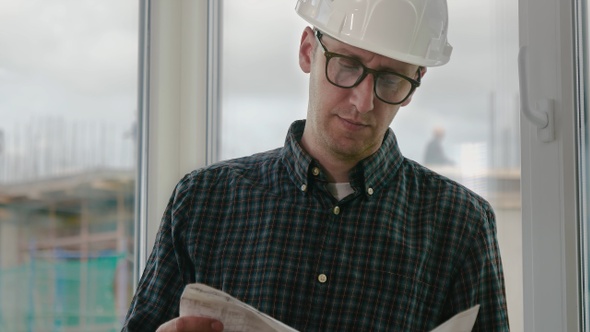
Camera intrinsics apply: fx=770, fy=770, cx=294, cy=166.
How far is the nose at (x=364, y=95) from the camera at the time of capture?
145 centimetres

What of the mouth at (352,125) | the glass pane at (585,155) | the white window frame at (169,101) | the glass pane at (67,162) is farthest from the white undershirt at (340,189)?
the white window frame at (169,101)

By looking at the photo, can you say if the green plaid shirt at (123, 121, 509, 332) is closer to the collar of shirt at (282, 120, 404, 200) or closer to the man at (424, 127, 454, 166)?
the collar of shirt at (282, 120, 404, 200)

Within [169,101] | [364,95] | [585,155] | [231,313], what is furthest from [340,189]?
[169,101]

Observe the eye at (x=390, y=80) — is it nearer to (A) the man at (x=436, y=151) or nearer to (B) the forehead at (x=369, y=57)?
(B) the forehead at (x=369, y=57)

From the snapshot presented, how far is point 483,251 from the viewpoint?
147cm

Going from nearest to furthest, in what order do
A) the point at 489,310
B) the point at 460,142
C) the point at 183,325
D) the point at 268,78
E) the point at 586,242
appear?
the point at 183,325
the point at 489,310
the point at 586,242
the point at 460,142
the point at 268,78

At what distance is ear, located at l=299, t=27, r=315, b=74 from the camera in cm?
159

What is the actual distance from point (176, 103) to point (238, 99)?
0.69ft

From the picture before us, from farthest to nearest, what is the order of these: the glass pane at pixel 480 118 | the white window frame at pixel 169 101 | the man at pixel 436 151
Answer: the white window frame at pixel 169 101, the man at pixel 436 151, the glass pane at pixel 480 118

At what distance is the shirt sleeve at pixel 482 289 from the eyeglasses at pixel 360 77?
1.06ft

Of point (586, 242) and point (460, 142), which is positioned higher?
point (460, 142)

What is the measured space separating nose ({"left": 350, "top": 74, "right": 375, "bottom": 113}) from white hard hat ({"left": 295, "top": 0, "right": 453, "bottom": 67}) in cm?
6

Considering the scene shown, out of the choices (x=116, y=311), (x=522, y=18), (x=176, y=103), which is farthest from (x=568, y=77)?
(x=116, y=311)

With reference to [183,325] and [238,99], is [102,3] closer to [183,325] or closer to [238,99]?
[238,99]
